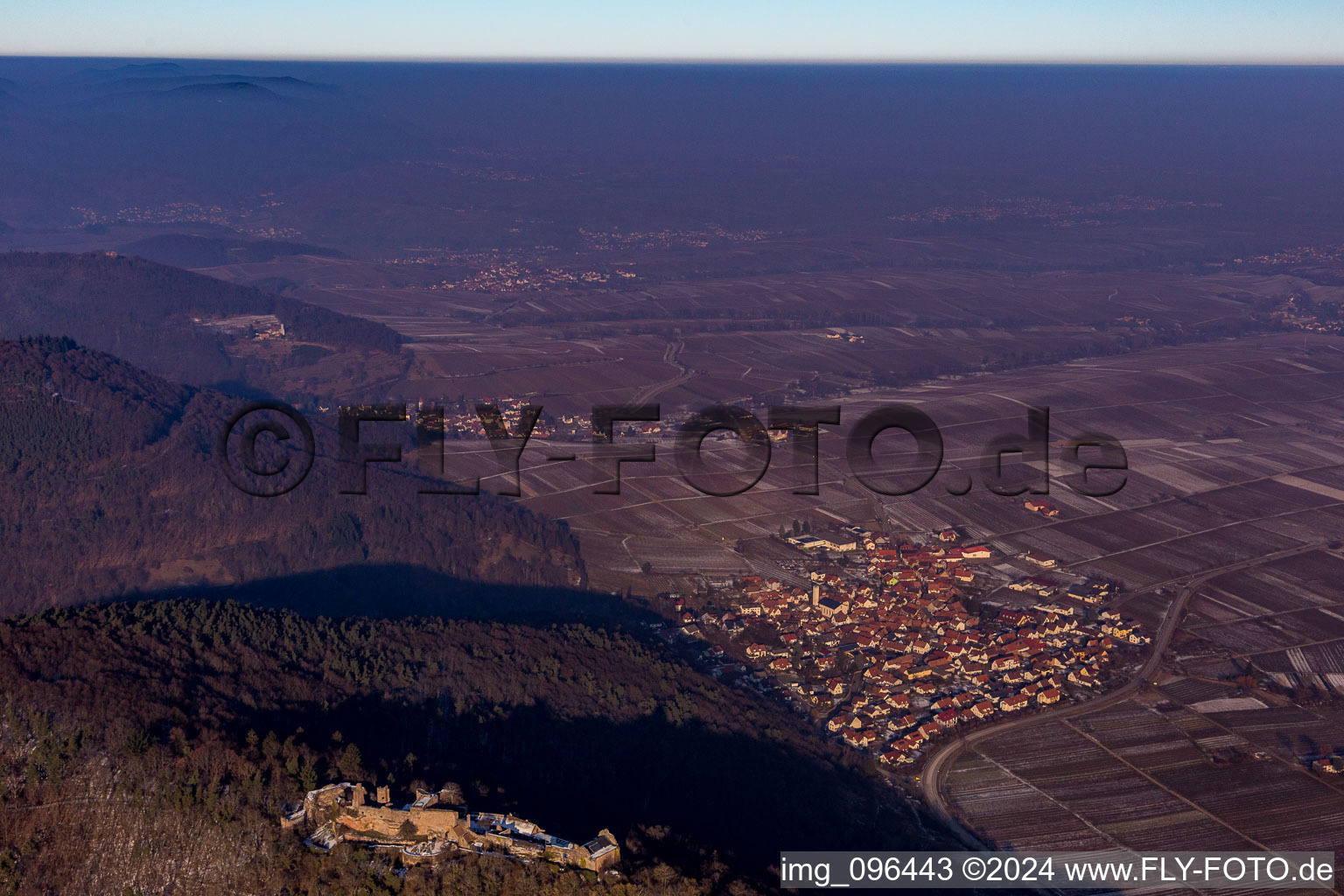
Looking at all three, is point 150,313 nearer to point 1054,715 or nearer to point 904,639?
point 904,639

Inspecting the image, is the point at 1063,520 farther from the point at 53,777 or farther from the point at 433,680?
the point at 53,777

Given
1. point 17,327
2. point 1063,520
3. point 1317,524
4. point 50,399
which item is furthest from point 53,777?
point 17,327

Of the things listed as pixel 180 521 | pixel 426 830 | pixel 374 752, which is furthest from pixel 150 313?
pixel 426 830

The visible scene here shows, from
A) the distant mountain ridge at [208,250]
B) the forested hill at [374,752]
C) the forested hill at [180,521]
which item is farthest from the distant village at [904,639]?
the distant mountain ridge at [208,250]

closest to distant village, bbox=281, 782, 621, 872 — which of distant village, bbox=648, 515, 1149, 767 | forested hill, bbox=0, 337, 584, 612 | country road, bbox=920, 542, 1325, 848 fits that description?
country road, bbox=920, 542, 1325, 848

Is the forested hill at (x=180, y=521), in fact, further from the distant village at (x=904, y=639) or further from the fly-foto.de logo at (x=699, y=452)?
the distant village at (x=904, y=639)

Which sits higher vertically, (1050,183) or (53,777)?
(1050,183)
